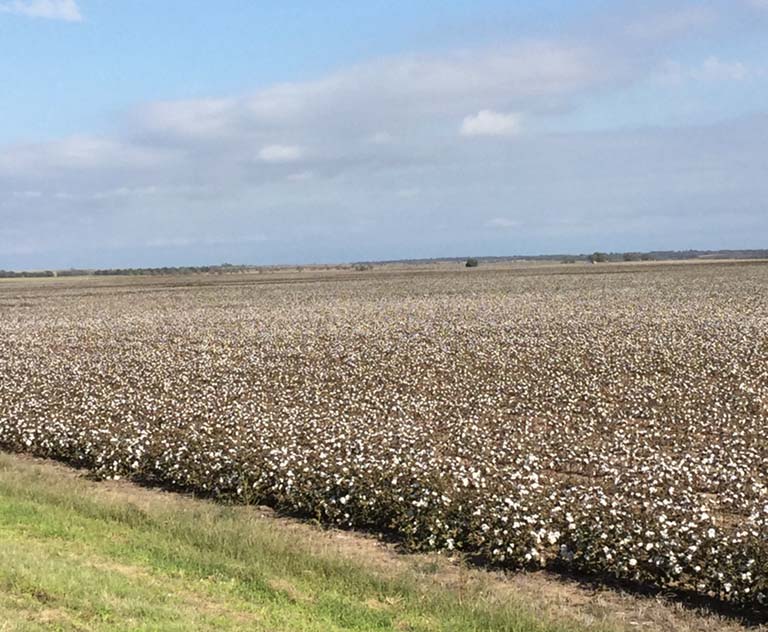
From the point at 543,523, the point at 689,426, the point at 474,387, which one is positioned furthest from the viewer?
the point at 474,387

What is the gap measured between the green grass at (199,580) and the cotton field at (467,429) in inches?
48.2

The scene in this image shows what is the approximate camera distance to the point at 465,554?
898cm

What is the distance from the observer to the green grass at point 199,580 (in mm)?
6715

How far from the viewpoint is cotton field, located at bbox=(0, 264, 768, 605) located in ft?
28.8

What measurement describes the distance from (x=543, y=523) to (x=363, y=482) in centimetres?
275

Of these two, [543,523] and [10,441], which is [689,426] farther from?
[10,441]

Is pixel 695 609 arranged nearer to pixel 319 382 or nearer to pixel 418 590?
pixel 418 590

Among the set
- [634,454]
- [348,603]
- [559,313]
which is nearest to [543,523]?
[348,603]

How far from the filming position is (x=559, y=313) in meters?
39.1

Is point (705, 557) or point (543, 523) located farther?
point (543, 523)

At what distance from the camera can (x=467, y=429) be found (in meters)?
14.4

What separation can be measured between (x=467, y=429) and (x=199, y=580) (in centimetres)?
740

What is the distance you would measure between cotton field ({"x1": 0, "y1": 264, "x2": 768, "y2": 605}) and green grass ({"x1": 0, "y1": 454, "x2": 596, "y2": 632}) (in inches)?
48.2

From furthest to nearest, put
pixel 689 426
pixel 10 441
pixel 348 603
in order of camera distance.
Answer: pixel 10 441, pixel 689 426, pixel 348 603
